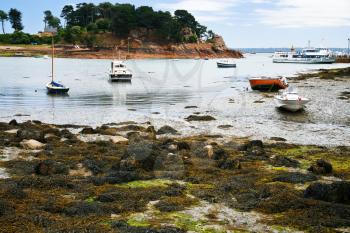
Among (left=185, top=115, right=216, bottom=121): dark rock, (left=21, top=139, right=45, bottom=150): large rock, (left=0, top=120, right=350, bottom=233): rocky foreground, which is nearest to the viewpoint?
(left=0, top=120, right=350, bottom=233): rocky foreground

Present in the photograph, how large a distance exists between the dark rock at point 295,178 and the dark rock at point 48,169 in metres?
8.53

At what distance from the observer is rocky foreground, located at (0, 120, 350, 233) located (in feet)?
39.8

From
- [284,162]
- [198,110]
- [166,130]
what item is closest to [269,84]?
[198,110]

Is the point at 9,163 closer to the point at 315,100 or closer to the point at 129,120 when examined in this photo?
the point at 129,120

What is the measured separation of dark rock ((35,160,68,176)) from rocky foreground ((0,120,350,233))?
1.7 inches

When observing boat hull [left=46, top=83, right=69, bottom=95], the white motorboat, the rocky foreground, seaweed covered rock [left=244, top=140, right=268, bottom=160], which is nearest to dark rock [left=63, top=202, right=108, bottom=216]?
the rocky foreground

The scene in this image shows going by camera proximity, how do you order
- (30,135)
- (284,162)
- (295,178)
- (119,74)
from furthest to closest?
(119,74)
(30,135)
(284,162)
(295,178)

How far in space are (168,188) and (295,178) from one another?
5242 mm

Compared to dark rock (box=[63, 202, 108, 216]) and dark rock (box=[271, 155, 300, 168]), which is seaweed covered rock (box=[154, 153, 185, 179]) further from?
dark rock (box=[63, 202, 108, 216])

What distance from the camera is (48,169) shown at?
17.2 metres

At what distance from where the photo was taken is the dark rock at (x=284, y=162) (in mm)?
20000

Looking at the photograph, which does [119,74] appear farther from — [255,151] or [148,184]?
[148,184]

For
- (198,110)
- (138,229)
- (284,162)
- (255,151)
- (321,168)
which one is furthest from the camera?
(198,110)

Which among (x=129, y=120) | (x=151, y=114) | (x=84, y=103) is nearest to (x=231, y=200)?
(x=129, y=120)
